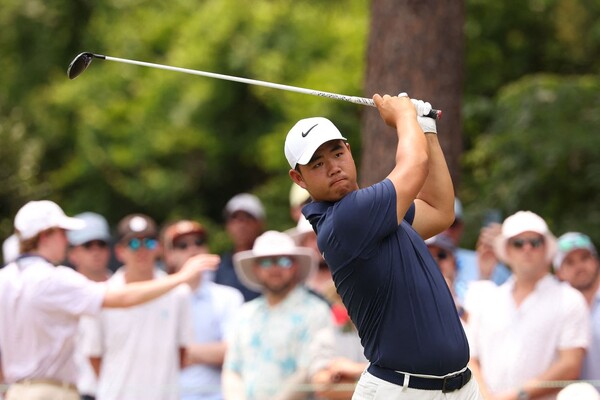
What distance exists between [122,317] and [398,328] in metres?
3.59

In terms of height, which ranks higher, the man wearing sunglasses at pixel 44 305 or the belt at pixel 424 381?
the man wearing sunglasses at pixel 44 305

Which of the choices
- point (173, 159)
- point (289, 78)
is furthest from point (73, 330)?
point (173, 159)

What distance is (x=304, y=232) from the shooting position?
29.7 feet

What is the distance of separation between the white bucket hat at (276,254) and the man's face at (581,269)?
1.63 metres

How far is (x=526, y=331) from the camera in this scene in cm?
733

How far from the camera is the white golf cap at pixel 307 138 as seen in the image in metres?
4.96

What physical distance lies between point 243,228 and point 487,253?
2.09 meters

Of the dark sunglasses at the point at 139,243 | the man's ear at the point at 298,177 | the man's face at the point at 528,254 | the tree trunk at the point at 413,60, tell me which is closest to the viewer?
the man's ear at the point at 298,177

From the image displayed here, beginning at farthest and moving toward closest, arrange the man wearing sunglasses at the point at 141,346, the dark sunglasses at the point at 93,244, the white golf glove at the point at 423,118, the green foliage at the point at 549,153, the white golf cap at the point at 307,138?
the green foliage at the point at 549,153 → the dark sunglasses at the point at 93,244 → the man wearing sunglasses at the point at 141,346 → the white golf glove at the point at 423,118 → the white golf cap at the point at 307,138

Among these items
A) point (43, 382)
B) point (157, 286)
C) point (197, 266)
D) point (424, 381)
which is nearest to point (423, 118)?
point (424, 381)

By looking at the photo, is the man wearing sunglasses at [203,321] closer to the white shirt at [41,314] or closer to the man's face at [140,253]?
the man's face at [140,253]

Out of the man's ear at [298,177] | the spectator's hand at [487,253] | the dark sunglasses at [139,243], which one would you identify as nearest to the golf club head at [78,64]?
the man's ear at [298,177]

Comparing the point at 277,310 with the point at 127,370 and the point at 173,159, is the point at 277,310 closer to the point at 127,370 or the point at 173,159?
the point at 127,370

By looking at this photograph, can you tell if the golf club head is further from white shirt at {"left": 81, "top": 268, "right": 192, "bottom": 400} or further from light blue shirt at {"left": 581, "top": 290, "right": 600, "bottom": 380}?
light blue shirt at {"left": 581, "top": 290, "right": 600, "bottom": 380}
